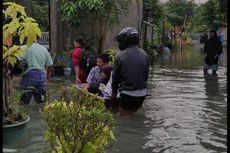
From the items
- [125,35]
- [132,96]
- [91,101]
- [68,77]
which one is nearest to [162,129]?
[132,96]

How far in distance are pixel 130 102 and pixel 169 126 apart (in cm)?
110

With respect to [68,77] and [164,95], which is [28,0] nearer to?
[68,77]

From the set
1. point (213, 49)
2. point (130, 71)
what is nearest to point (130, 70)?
point (130, 71)

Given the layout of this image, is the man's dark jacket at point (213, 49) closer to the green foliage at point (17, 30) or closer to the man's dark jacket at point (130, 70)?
the man's dark jacket at point (130, 70)

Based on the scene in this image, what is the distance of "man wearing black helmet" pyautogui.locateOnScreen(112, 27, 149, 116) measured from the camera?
25.3ft

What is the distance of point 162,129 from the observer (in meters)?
8.25

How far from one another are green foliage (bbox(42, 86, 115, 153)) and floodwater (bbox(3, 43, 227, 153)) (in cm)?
118

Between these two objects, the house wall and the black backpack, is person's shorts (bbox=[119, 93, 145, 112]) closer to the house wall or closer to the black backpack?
the black backpack

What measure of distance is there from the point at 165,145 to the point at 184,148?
0.31m

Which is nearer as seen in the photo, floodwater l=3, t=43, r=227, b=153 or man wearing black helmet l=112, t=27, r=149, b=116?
floodwater l=3, t=43, r=227, b=153

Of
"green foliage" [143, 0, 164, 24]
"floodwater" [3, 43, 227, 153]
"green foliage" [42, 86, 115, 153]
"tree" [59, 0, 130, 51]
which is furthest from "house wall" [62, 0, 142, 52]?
"green foliage" [42, 86, 115, 153]

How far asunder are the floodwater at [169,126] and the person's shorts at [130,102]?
17.0 inches

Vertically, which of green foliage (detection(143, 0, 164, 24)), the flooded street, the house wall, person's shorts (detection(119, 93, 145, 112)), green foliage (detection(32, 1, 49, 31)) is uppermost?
green foliage (detection(143, 0, 164, 24))

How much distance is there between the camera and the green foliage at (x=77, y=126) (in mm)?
4195
